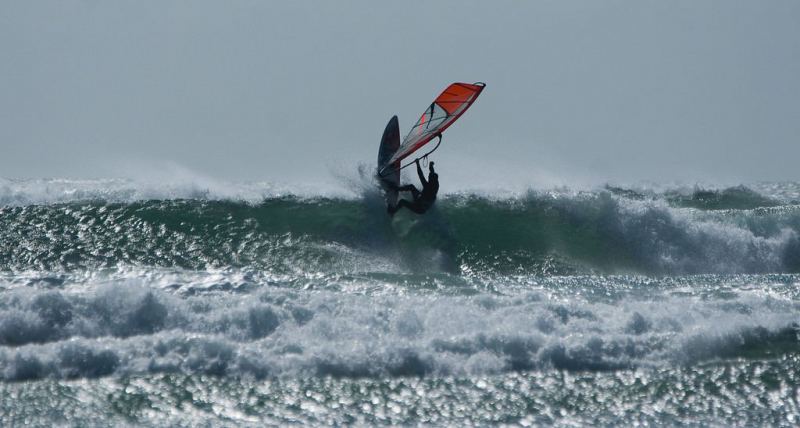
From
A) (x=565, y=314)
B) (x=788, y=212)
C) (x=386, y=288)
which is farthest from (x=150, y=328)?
(x=788, y=212)

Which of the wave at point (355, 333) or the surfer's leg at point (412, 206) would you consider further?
the surfer's leg at point (412, 206)

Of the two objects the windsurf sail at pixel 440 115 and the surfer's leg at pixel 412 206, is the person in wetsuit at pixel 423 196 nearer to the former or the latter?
the surfer's leg at pixel 412 206

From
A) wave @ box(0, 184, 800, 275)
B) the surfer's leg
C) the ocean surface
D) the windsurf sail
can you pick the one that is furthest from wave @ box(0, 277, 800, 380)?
the windsurf sail

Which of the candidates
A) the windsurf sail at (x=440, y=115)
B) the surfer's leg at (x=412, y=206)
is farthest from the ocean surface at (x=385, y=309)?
the windsurf sail at (x=440, y=115)

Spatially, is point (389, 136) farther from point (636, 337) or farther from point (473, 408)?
point (473, 408)

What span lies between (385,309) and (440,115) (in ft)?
16.8

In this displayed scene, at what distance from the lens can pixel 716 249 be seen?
1223 cm

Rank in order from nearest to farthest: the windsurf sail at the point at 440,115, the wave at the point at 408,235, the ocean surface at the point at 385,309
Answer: the ocean surface at the point at 385,309 < the wave at the point at 408,235 < the windsurf sail at the point at 440,115

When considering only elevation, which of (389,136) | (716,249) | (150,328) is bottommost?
(150,328)

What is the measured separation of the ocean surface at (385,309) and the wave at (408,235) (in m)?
0.04

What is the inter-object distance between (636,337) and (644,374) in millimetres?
662

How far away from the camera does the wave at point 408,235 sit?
11076mm

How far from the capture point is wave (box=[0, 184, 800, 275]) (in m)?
11.1

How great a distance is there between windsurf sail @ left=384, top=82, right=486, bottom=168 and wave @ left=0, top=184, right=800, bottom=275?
91cm
